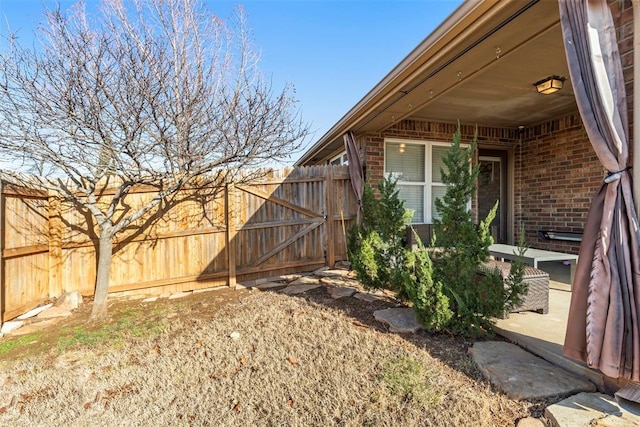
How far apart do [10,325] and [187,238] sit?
7.53ft

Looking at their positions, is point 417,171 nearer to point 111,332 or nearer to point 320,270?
point 320,270

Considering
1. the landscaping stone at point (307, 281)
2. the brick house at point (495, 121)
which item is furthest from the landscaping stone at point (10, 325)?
the brick house at point (495, 121)

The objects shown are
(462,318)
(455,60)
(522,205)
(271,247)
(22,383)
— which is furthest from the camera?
(522,205)

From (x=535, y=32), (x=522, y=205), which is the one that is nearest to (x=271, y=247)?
(x=535, y=32)

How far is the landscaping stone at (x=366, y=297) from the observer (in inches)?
161

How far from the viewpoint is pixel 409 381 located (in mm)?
2137

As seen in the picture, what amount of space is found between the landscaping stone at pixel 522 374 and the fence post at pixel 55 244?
5.53 metres

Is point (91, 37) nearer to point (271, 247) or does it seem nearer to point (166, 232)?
point (166, 232)

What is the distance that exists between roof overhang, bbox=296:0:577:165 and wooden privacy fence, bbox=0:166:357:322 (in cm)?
167

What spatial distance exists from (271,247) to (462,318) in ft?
11.9

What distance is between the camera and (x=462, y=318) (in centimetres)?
272

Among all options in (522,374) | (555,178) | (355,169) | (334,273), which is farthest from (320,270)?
(555,178)

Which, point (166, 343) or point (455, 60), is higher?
point (455, 60)

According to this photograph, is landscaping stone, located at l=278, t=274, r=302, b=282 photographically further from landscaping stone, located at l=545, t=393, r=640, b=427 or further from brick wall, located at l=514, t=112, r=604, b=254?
brick wall, located at l=514, t=112, r=604, b=254
